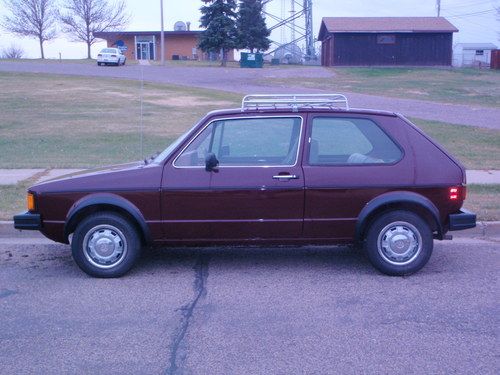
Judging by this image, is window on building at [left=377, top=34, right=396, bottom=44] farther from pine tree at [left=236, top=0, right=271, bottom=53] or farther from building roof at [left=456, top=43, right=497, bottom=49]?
building roof at [left=456, top=43, right=497, bottom=49]

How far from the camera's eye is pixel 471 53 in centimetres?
7400

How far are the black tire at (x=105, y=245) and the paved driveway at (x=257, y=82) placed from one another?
1577 cm

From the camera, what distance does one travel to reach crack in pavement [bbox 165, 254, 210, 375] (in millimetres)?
5008

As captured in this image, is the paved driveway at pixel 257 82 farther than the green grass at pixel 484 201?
Yes

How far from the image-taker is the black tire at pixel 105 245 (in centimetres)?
706

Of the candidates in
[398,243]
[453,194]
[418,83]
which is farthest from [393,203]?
[418,83]

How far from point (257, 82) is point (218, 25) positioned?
1715cm

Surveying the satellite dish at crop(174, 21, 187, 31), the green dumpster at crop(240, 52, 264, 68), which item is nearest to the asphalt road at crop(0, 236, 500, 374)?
the green dumpster at crop(240, 52, 264, 68)

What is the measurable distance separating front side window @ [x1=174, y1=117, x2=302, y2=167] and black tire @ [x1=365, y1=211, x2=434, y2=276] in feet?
3.62

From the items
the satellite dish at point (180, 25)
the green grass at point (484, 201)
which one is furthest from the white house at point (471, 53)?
the green grass at point (484, 201)

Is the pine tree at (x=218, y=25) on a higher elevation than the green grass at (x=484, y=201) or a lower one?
higher

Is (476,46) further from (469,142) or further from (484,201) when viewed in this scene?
(484,201)

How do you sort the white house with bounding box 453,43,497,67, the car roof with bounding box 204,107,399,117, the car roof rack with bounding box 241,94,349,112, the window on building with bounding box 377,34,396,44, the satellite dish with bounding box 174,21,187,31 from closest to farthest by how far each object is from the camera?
1. the car roof with bounding box 204,107,399,117
2. the car roof rack with bounding box 241,94,349,112
3. the window on building with bounding box 377,34,396,44
4. the white house with bounding box 453,43,497,67
5. the satellite dish with bounding box 174,21,187,31

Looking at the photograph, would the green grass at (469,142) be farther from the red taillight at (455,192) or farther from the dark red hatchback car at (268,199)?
the dark red hatchback car at (268,199)
